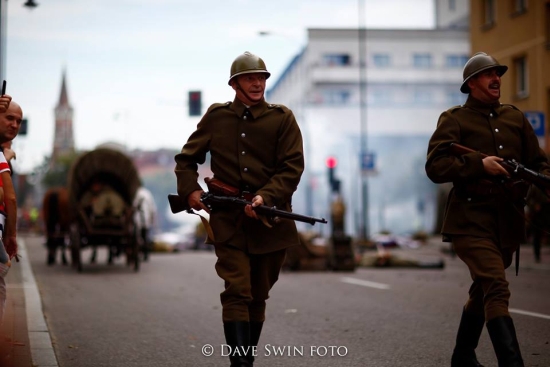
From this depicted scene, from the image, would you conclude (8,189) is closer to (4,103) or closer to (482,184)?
(4,103)

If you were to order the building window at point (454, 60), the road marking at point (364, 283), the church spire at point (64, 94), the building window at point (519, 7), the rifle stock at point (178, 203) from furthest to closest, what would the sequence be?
the church spire at point (64, 94) < the building window at point (454, 60) < the building window at point (519, 7) < the road marking at point (364, 283) < the rifle stock at point (178, 203)

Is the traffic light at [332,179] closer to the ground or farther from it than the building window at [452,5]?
closer to the ground

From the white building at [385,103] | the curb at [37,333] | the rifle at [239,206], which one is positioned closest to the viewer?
the rifle at [239,206]

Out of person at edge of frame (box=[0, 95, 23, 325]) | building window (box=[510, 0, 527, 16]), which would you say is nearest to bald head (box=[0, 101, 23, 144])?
person at edge of frame (box=[0, 95, 23, 325])

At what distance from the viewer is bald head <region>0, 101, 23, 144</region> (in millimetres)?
6207

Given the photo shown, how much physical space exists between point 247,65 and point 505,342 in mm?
2299

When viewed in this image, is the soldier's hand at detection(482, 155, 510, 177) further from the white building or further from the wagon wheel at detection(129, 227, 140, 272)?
the white building

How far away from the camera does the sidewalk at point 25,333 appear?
735 cm

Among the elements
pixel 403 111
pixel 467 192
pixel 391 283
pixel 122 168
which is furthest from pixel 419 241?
pixel 403 111

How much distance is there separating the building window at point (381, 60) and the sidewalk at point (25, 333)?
77000 millimetres

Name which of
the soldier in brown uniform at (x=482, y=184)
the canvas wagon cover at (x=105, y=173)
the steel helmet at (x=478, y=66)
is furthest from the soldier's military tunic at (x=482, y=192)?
the canvas wagon cover at (x=105, y=173)

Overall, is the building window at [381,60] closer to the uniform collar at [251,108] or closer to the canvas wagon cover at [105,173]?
the canvas wagon cover at [105,173]

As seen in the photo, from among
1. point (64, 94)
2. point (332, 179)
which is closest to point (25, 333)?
point (332, 179)

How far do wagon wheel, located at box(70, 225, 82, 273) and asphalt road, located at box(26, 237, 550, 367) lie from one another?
137 centimetres
